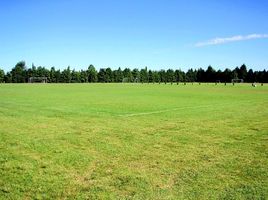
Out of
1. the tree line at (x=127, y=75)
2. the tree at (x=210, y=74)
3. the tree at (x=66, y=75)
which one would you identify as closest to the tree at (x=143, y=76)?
the tree line at (x=127, y=75)

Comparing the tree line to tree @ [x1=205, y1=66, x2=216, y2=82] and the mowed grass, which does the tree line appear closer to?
tree @ [x1=205, y1=66, x2=216, y2=82]

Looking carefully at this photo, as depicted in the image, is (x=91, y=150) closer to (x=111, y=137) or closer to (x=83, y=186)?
(x=111, y=137)

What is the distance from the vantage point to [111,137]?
38.9 feet

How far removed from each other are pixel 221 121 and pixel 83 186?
11.1m

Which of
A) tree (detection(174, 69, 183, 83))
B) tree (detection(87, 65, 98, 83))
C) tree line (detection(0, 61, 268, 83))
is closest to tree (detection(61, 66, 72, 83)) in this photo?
tree line (detection(0, 61, 268, 83))

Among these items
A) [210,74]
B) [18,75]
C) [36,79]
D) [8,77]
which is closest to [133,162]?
[36,79]

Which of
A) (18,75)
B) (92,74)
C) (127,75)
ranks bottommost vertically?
(18,75)

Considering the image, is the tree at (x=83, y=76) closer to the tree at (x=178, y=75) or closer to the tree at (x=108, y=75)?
the tree at (x=108, y=75)

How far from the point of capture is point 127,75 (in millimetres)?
169000

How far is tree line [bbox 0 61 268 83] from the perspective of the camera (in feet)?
480

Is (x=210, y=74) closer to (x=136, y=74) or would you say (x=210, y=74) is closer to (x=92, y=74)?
(x=136, y=74)

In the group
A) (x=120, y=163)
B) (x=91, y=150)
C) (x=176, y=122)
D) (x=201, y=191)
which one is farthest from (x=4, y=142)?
(x=176, y=122)

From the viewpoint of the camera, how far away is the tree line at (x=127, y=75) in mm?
146413

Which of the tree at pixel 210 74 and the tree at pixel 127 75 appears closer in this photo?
the tree at pixel 210 74
